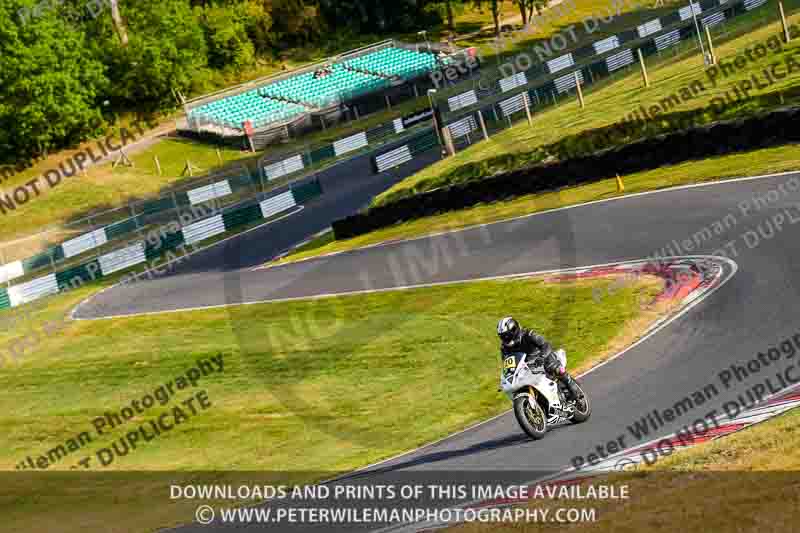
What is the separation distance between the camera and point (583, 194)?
29656 millimetres

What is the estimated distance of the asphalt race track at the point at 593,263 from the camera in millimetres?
14094

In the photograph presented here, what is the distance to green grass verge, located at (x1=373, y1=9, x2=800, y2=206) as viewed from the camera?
105 feet

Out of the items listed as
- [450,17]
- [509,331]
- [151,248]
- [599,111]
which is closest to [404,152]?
[151,248]

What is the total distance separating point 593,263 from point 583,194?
22.0 feet

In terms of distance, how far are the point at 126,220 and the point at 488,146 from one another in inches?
672

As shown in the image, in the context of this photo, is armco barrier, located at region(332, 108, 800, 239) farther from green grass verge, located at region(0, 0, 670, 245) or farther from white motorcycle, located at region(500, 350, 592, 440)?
green grass verge, located at region(0, 0, 670, 245)

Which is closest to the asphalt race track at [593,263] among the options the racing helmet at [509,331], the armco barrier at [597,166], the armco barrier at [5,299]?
the racing helmet at [509,331]

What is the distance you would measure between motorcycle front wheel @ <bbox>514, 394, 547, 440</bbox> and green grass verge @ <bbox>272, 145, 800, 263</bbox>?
13.3m

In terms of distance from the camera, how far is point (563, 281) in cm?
2297

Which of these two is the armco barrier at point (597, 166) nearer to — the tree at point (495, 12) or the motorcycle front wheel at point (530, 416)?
the motorcycle front wheel at point (530, 416)

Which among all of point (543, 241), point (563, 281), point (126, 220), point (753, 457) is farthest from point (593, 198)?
point (126, 220)

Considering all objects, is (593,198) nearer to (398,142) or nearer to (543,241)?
(543,241)

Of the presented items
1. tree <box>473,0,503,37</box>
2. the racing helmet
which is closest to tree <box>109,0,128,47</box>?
tree <box>473,0,503,37</box>

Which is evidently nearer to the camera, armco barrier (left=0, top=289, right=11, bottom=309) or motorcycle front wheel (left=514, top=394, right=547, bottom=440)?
motorcycle front wheel (left=514, top=394, right=547, bottom=440)
